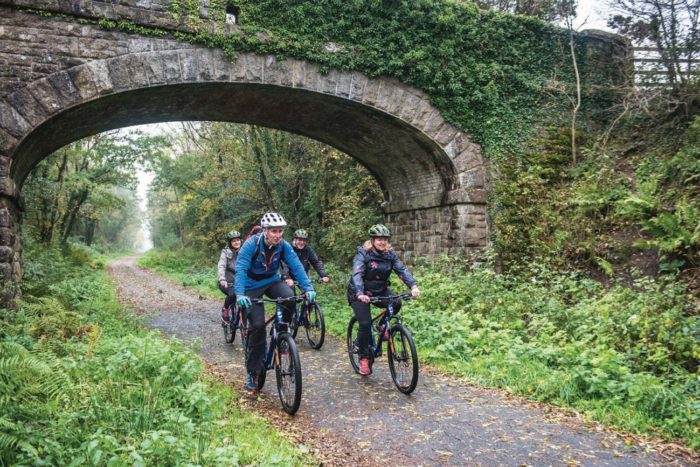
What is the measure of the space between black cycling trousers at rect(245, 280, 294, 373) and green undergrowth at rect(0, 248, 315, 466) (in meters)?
0.45

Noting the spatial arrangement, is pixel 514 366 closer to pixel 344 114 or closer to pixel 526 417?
pixel 526 417

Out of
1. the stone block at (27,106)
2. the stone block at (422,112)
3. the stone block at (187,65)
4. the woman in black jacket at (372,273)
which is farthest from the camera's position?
the stone block at (422,112)

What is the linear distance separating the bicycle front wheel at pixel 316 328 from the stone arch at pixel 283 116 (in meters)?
4.46

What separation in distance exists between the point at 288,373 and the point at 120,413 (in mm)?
1752

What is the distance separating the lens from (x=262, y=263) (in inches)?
215

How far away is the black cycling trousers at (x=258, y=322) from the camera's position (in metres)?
5.29

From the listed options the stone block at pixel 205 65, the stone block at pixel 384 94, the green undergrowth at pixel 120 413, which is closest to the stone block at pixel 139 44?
the stone block at pixel 205 65

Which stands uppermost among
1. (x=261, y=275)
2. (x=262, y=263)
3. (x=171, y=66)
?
(x=171, y=66)

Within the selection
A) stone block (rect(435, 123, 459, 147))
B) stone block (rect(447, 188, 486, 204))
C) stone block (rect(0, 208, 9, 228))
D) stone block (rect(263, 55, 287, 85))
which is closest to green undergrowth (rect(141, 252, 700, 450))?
stone block (rect(447, 188, 486, 204))

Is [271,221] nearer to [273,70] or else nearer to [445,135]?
[273,70]

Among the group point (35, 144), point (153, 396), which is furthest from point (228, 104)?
point (153, 396)

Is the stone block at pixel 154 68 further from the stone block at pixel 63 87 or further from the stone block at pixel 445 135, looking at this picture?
the stone block at pixel 445 135

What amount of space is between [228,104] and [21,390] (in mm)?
8666

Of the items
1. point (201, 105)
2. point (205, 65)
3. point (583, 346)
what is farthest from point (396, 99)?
point (583, 346)
